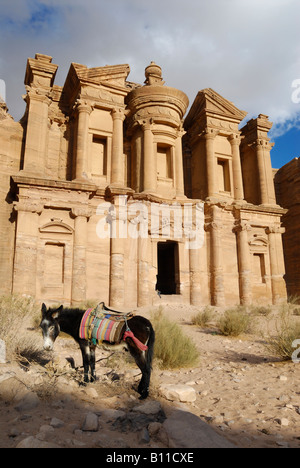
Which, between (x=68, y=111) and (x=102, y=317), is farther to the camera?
(x=68, y=111)

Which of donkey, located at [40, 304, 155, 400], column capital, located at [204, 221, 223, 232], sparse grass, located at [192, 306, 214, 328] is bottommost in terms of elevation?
sparse grass, located at [192, 306, 214, 328]

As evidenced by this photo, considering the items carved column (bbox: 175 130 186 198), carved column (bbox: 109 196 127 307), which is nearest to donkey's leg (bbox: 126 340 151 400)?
carved column (bbox: 109 196 127 307)

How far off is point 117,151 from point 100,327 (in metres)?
14.0

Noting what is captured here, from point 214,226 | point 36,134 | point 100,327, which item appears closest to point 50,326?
point 100,327

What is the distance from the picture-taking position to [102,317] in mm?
4520

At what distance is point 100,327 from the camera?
4375 mm

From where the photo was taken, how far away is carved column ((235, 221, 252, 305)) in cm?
1778

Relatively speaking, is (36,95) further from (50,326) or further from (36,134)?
(50,326)

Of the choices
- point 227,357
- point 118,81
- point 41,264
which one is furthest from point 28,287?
point 118,81

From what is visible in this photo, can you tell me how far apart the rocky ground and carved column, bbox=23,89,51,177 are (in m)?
11.4

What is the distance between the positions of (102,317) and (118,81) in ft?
54.7

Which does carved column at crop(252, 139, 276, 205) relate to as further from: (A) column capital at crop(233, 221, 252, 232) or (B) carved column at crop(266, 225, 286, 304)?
(A) column capital at crop(233, 221, 252, 232)

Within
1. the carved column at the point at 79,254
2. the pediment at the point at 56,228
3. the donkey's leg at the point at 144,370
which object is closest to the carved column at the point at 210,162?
the carved column at the point at 79,254
